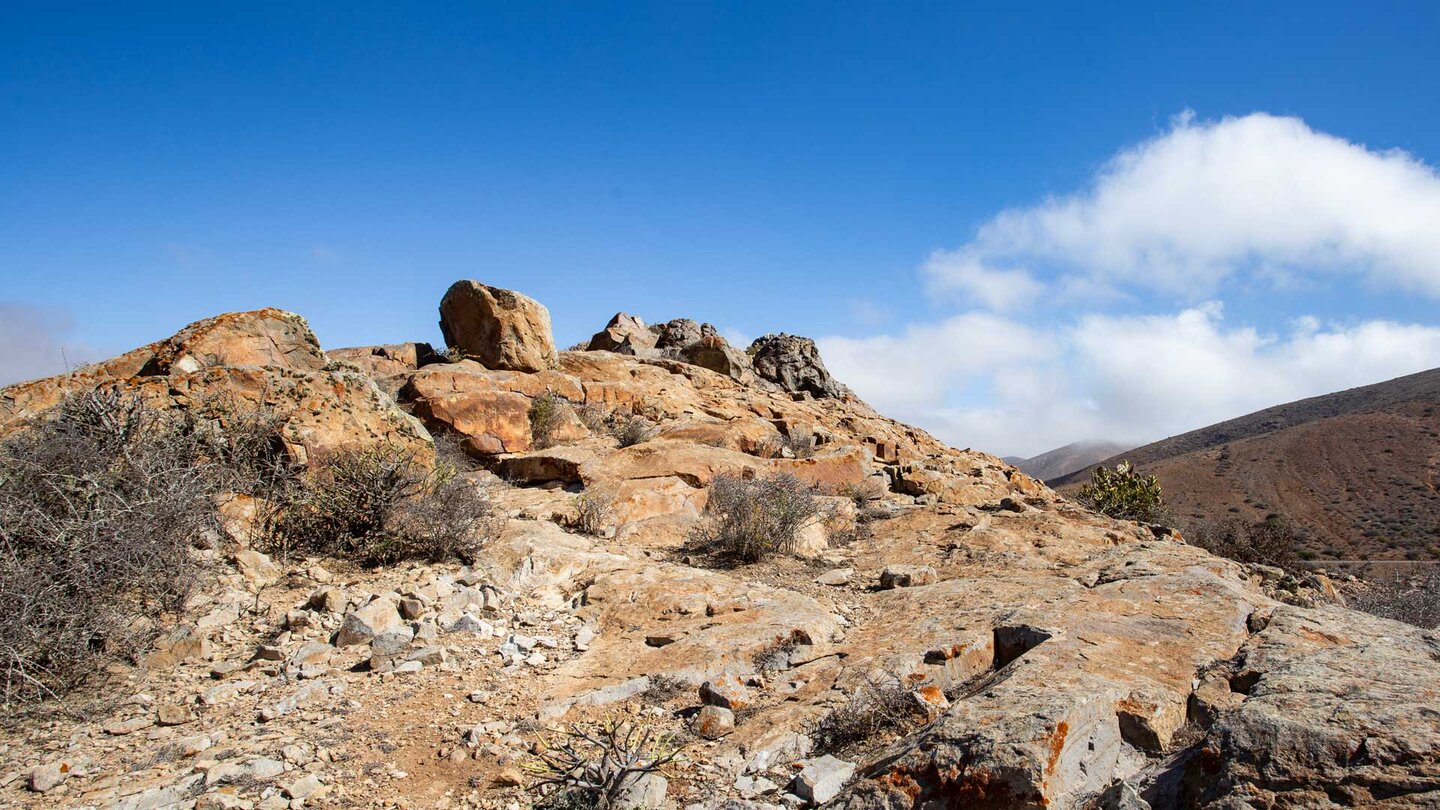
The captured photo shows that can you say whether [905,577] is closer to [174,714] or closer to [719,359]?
[174,714]

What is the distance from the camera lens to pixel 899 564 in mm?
8172

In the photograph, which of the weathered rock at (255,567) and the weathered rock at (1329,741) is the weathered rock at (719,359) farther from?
the weathered rock at (1329,741)

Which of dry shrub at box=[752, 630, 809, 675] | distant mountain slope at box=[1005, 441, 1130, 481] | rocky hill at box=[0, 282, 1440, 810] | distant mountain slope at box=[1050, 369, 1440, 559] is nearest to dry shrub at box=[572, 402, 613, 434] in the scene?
rocky hill at box=[0, 282, 1440, 810]

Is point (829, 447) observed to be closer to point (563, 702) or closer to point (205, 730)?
point (563, 702)

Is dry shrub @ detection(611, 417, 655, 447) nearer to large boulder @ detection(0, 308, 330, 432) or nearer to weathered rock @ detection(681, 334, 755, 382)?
large boulder @ detection(0, 308, 330, 432)

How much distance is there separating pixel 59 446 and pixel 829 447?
36.7 feet

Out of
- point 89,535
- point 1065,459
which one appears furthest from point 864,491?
point 1065,459

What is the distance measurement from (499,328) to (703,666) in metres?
10.8

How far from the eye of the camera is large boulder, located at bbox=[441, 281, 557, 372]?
14562mm

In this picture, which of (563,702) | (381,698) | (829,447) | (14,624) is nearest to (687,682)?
(563,702)

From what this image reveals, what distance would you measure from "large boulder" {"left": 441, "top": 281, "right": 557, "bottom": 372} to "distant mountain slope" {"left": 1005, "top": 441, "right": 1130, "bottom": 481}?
116m

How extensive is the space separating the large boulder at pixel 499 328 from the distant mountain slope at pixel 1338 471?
90.1ft

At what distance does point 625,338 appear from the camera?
23.2 meters

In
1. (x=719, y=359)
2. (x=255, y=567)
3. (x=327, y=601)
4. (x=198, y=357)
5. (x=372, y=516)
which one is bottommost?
(x=327, y=601)
